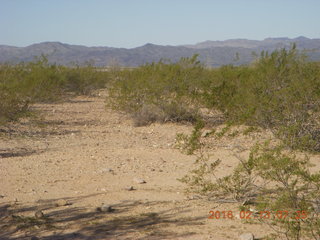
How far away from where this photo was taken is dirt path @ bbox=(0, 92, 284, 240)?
18.2 feet

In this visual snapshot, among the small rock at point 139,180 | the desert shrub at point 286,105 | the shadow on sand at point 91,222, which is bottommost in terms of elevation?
the small rock at point 139,180

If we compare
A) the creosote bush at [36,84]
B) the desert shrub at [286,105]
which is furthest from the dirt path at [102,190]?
the desert shrub at [286,105]

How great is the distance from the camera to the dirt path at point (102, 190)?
555cm

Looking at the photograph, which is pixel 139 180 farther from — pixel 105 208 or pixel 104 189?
pixel 105 208

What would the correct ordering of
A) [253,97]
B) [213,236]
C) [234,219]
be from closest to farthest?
1. [213,236]
2. [234,219]
3. [253,97]

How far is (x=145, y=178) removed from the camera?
26.5ft

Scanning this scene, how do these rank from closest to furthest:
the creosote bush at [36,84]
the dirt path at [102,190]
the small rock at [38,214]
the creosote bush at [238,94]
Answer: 1. the dirt path at [102,190]
2. the small rock at [38,214]
3. the creosote bush at [238,94]
4. the creosote bush at [36,84]

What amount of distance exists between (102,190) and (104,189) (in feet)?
0.15

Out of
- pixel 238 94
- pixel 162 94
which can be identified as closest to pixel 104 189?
pixel 238 94

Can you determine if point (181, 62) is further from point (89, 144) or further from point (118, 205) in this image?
point (118, 205)

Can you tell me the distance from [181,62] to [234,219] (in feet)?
45.8

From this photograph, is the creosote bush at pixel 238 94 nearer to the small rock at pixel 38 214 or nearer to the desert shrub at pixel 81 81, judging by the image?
the small rock at pixel 38 214

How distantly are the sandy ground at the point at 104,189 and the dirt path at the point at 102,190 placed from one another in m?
0.01

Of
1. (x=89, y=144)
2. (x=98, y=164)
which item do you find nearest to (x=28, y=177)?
(x=98, y=164)
